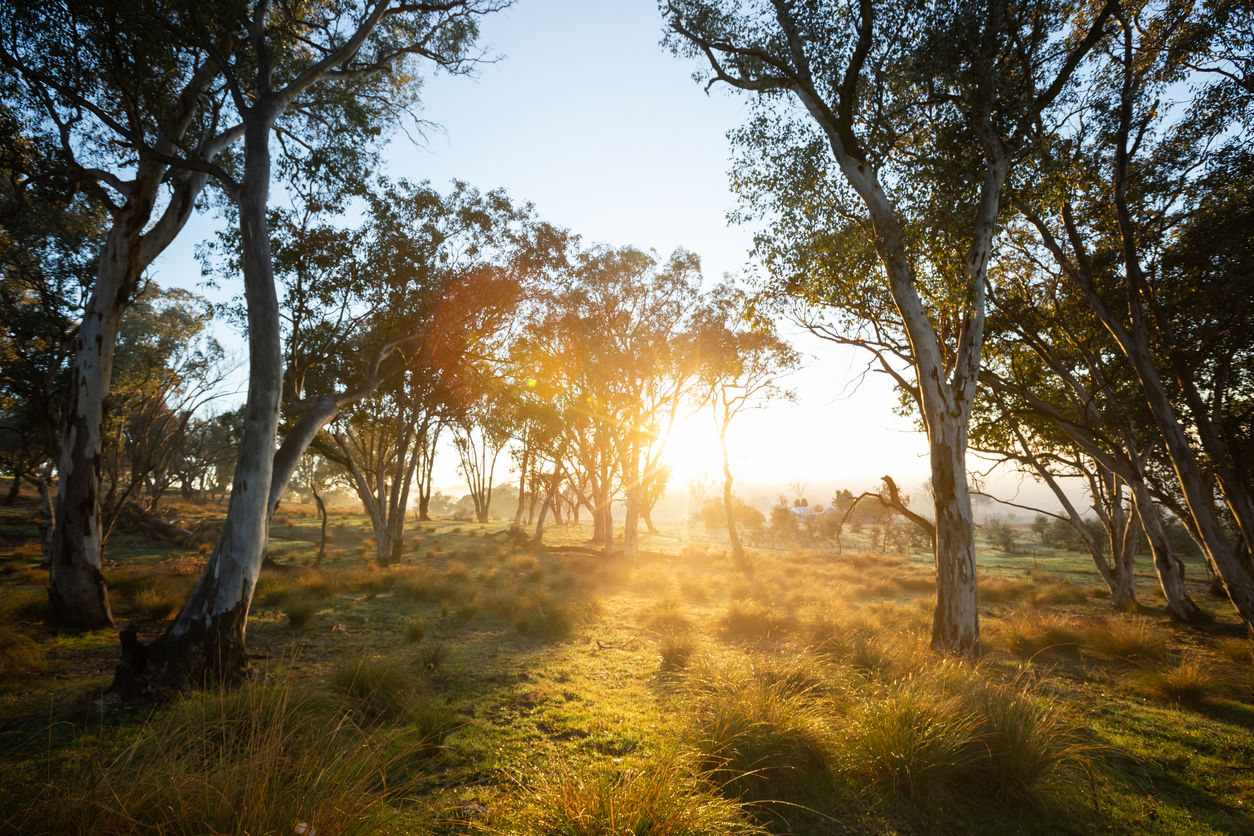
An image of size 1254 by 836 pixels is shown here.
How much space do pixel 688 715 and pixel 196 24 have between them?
425 inches

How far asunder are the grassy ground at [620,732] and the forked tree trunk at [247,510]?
646mm

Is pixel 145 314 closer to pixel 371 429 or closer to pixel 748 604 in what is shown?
pixel 371 429

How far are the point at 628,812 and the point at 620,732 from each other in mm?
2321

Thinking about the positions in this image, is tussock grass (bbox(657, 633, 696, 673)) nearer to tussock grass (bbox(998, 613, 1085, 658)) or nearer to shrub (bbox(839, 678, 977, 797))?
shrub (bbox(839, 678, 977, 797))

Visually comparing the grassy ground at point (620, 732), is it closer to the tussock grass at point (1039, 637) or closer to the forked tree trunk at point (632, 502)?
the tussock grass at point (1039, 637)

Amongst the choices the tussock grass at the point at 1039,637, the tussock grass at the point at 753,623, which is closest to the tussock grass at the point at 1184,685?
the tussock grass at the point at 1039,637

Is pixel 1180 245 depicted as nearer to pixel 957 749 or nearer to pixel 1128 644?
pixel 1128 644

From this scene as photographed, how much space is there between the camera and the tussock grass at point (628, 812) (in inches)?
111

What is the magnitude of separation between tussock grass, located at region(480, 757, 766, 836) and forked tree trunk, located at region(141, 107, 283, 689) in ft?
14.0

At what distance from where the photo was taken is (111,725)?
4.38m

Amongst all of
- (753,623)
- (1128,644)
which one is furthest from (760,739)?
(1128,644)

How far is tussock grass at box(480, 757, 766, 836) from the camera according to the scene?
9.28ft

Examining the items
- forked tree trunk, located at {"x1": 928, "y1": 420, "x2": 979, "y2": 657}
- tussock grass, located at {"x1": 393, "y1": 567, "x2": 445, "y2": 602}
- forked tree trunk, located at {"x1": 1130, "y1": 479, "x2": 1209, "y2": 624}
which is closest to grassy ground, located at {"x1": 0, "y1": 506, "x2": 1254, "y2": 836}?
forked tree trunk, located at {"x1": 928, "y1": 420, "x2": 979, "y2": 657}

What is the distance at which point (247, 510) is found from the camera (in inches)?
232
